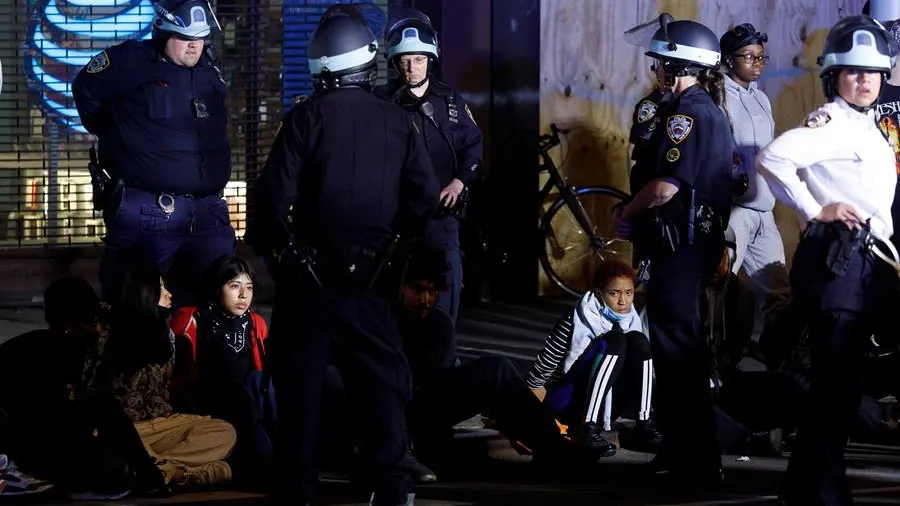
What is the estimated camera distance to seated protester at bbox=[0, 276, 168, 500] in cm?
656

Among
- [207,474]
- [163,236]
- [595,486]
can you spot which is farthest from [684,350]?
[163,236]

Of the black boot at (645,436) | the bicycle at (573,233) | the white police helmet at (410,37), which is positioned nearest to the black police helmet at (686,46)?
the white police helmet at (410,37)

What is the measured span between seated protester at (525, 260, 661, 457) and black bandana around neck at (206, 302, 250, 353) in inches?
51.2

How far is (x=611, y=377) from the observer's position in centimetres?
742

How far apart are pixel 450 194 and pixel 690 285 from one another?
1.54 metres

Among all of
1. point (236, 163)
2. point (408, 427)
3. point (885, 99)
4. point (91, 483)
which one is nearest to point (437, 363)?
point (408, 427)

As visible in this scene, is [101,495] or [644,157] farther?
[644,157]

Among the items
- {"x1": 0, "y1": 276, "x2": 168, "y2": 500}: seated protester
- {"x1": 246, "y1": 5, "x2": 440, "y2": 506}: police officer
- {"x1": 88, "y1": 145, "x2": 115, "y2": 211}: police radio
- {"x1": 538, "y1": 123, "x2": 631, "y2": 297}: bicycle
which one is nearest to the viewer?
{"x1": 246, "y1": 5, "x2": 440, "y2": 506}: police officer

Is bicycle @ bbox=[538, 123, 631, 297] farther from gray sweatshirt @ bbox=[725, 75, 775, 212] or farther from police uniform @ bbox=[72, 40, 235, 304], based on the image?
police uniform @ bbox=[72, 40, 235, 304]

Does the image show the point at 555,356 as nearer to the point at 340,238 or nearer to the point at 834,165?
the point at 340,238

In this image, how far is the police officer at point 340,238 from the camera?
595 cm

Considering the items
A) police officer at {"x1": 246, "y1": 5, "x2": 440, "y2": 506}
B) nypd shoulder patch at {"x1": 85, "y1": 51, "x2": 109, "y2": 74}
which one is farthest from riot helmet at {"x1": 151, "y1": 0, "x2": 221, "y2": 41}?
police officer at {"x1": 246, "y1": 5, "x2": 440, "y2": 506}

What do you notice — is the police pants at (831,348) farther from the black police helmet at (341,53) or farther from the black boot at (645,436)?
the black police helmet at (341,53)

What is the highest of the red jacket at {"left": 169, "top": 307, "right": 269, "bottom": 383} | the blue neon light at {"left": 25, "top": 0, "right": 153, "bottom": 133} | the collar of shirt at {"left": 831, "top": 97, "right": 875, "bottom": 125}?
the blue neon light at {"left": 25, "top": 0, "right": 153, "bottom": 133}
